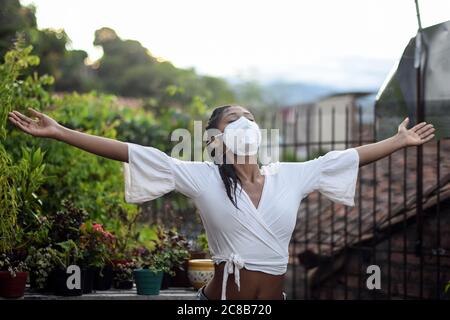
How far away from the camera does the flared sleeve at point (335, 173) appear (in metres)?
3.53

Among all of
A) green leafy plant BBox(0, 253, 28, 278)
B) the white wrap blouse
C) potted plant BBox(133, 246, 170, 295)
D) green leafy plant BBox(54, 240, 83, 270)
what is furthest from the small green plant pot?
the white wrap blouse

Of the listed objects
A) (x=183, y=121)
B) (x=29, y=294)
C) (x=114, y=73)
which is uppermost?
(x=114, y=73)

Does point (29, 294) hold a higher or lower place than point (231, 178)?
lower

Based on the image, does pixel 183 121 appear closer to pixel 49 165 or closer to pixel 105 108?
pixel 105 108

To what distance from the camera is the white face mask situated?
346 centimetres

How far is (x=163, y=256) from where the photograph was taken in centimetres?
484

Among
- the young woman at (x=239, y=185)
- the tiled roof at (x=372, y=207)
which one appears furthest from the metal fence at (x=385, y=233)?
the young woman at (x=239, y=185)

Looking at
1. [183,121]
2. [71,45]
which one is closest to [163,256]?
[183,121]

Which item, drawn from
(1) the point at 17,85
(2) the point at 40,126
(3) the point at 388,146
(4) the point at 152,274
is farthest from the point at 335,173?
(1) the point at 17,85

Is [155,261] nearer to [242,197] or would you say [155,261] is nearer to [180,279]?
[180,279]

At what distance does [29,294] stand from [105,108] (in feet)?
13.5

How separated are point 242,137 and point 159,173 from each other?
0.42 m

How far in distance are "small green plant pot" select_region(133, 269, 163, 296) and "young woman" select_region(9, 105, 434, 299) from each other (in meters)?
1.09
